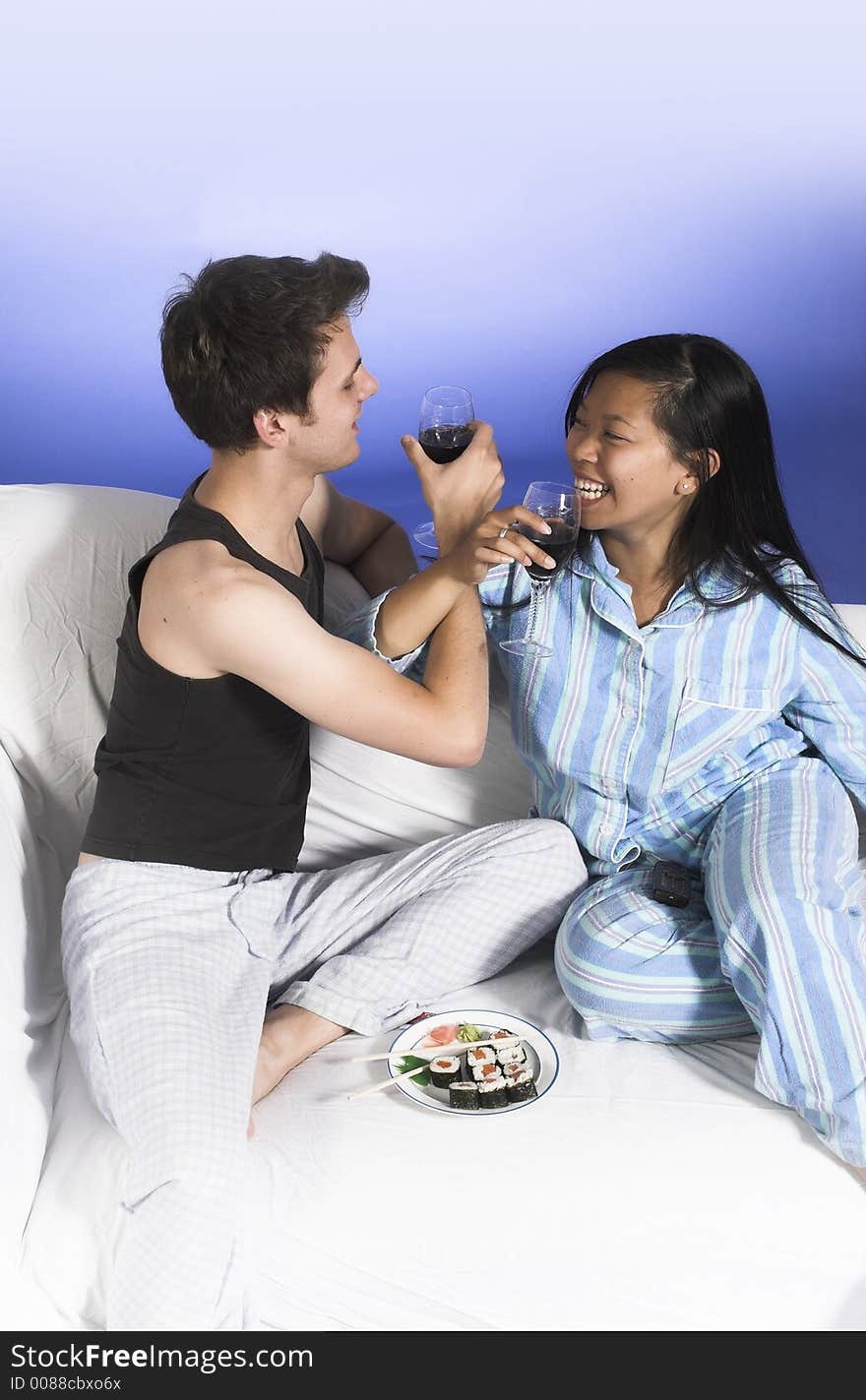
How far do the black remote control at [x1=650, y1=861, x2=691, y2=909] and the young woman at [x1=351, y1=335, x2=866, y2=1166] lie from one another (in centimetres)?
1

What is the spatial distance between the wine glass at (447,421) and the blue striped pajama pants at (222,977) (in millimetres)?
625

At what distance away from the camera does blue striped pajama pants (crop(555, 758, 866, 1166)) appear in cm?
190

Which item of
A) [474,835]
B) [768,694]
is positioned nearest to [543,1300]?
[474,835]

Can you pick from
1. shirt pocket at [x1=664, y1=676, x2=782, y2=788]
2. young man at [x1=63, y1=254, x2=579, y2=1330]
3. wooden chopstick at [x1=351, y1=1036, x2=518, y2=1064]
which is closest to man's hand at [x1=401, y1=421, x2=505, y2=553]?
young man at [x1=63, y1=254, x2=579, y2=1330]

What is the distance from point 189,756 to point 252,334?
0.58 meters

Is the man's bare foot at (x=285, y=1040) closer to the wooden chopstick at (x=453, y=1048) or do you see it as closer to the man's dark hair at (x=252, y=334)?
the wooden chopstick at (x=453, y=1048)

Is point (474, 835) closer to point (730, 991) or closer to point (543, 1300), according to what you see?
point (730, 991)

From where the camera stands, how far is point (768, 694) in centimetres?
228

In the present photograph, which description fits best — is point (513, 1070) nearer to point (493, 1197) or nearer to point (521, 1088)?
point (521, 1088)

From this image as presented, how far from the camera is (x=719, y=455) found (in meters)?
2.26

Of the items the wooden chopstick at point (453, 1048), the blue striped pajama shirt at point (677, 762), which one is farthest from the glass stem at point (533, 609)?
the wooden chopstick at point (453, 1048)

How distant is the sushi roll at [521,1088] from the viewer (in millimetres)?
1936

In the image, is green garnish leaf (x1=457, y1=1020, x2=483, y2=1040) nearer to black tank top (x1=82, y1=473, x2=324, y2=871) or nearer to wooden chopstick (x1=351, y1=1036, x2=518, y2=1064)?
wooden chopstick (x1=351, y1=1036, x2=518, y2=1064)

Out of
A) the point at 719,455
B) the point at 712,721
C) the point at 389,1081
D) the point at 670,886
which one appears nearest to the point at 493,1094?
the point at 389,1081
